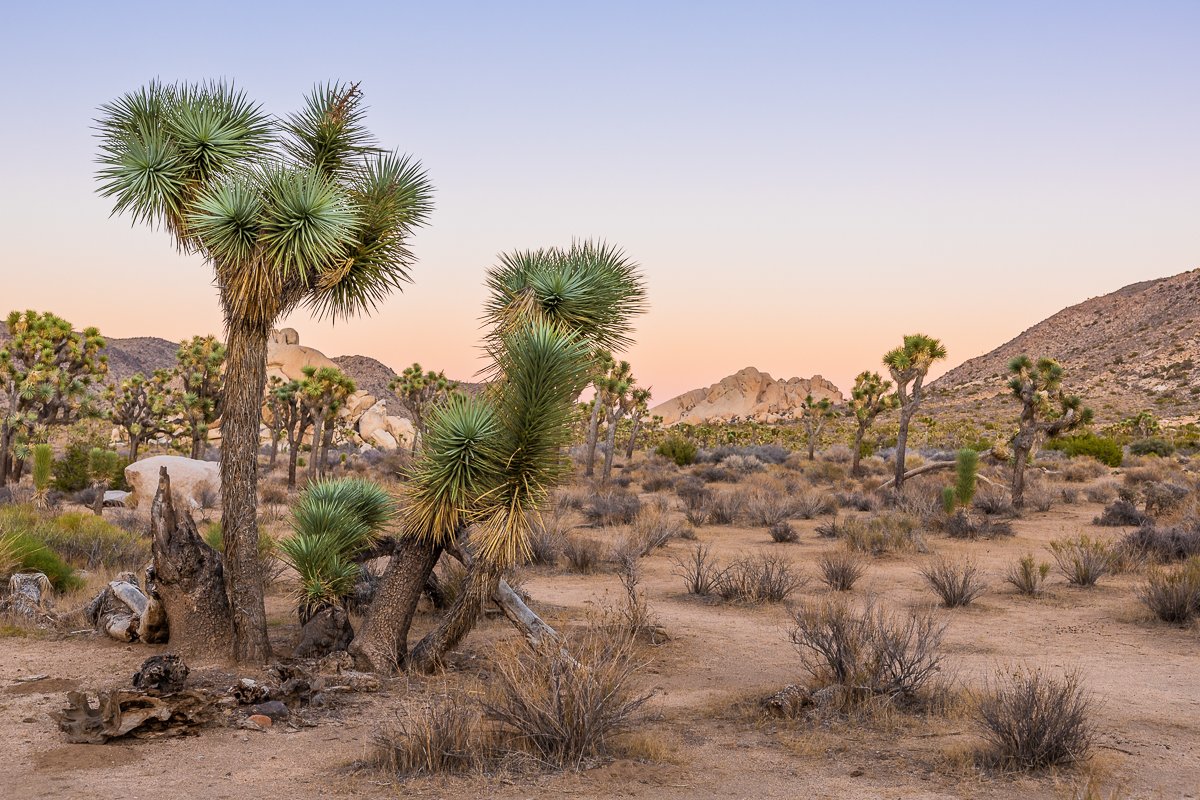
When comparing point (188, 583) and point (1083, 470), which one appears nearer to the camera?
point (188, 583)

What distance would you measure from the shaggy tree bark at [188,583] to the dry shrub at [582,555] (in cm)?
727

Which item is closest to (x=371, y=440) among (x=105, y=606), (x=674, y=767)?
(x=105, y=606)

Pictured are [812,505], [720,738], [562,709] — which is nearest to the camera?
[562,709]

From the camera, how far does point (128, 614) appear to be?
10648mm

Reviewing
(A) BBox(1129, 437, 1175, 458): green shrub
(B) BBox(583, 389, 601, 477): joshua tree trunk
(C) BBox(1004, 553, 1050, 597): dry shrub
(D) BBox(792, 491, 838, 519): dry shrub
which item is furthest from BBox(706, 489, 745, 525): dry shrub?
(A) BBox(1129, 437, 1175, 458): green shrub

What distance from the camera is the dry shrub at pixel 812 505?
23984 mm

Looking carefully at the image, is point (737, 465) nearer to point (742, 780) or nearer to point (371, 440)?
point (742, 780)

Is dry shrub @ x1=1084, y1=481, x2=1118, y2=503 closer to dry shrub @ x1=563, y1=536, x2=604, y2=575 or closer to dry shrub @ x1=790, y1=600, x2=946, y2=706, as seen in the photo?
dry shrub @ x1=563, y1=536, x2=604, y2=575

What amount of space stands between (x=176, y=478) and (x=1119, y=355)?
261 feet

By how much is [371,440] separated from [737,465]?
43.6m

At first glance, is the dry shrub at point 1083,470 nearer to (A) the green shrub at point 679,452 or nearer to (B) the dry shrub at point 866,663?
(A) the green shrub at point 679,452

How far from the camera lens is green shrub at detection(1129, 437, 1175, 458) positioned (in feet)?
138

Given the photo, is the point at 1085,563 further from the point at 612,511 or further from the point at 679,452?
the point at 679,452

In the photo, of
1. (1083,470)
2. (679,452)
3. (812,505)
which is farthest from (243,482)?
(679,452)
